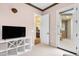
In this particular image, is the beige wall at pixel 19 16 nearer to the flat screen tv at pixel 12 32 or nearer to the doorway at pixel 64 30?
the flat screen tv at pixel 12 32

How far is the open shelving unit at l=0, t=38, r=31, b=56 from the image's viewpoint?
267 centimetres

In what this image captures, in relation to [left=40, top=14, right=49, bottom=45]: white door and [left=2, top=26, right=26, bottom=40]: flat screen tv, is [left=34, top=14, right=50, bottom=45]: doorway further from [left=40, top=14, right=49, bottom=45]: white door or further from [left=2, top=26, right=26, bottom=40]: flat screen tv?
[left=2, top=26, right=26, bottom=40]: flat screen tv

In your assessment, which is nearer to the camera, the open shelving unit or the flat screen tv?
the open shelving unit

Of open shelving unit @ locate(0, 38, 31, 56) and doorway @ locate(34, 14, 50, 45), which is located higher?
doorway @ locate(34, 14, 50, 45)

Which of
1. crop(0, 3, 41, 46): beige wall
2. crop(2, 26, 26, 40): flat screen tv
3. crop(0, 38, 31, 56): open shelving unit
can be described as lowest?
crop(0, 38, 31, 56): open shelving unit

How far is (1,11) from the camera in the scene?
295cm

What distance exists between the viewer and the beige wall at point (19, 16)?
301 cm

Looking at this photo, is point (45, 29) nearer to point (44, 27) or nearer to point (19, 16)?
point (44, 27)

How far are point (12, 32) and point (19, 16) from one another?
1.97 feet

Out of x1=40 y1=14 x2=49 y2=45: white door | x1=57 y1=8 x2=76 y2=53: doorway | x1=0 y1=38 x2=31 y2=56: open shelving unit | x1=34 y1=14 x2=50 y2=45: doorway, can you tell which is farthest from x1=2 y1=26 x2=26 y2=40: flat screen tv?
x1=57 y1=8 x2=76 y2=53: doorway

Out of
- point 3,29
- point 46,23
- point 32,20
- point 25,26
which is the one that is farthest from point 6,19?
point 46,23

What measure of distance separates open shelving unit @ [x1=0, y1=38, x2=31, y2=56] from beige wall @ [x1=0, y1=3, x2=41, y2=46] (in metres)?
0.40

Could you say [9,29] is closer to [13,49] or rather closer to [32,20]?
[13,49]

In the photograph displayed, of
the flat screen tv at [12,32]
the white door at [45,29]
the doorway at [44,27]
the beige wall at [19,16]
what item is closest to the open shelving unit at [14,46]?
the flat screen tv at [12,32]
